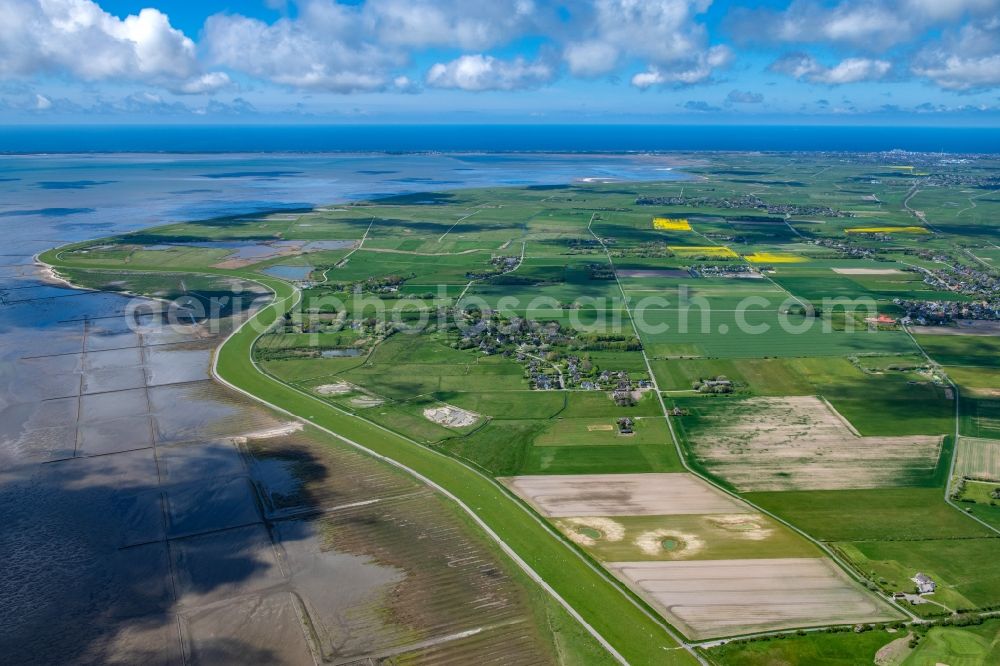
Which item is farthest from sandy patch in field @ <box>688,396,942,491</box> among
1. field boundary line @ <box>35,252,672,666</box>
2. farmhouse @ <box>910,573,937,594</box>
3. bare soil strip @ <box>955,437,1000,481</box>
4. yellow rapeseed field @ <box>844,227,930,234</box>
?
yellow rapeseed field @ <box>844,227,930,234</box>

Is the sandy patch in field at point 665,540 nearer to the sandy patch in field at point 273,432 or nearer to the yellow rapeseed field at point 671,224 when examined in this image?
the sandy patch in field at point 273,432

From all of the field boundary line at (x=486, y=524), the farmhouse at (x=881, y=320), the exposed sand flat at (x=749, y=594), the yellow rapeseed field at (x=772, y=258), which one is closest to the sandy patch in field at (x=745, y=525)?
the exposed sand flat at (x=749, y=594)

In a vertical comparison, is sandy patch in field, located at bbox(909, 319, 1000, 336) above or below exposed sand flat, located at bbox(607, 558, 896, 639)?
above

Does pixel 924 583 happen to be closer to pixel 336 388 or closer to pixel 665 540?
pixel 665 540

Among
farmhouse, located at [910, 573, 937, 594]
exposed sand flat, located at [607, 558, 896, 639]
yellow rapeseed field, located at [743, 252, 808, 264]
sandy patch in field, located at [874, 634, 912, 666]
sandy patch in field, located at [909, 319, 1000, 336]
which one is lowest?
sandy patch in field, located at [874, 634, 912, 666]

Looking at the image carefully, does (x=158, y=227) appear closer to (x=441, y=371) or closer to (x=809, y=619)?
(x=441, y=371)

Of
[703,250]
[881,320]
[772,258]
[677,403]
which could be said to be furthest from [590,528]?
[703,250]

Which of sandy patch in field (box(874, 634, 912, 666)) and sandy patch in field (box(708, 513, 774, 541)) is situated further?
sandy patch in field (box(708, 513, 774, 541))

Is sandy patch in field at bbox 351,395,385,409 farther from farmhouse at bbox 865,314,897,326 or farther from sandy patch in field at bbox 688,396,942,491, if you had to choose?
farmhouse at bbox 865,314,897,326
